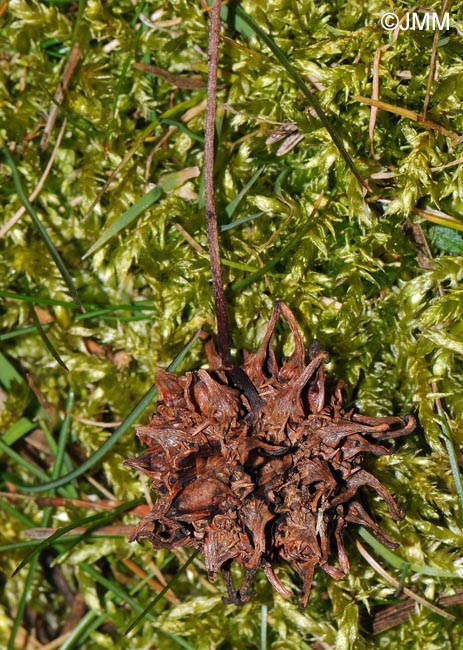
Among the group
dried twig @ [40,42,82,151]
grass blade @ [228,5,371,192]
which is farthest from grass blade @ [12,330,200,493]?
dried twig @ [40,42,82,151]

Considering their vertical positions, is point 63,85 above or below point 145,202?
above

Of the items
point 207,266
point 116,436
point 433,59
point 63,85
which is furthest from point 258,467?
point 63,85

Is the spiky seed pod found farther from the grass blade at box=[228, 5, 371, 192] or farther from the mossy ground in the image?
the grass blade at box=[228, 5, 371, 192]

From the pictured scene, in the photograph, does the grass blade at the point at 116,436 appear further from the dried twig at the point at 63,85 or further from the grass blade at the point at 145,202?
the dried twig at the point at 63,85

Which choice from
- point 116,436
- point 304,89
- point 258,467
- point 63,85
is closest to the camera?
point 258,467

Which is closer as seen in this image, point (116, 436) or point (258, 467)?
point (258, 467)

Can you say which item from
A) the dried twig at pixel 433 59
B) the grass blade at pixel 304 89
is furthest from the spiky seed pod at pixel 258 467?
the dried twig at pixel 433 59

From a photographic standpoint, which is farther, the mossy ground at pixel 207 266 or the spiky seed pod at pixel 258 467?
the mossy ground at pixel 207 266

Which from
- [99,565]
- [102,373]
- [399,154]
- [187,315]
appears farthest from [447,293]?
[99,565]

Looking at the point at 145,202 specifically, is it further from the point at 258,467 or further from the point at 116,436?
the point at 258,467
